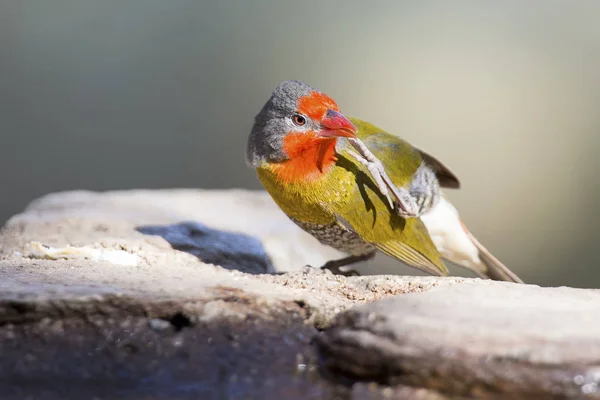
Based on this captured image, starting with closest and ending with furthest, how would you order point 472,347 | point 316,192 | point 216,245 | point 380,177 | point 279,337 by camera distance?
point 472,347, point 279,337, point 316,192, point 380,177, point 216,245

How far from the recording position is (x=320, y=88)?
22.4 feet

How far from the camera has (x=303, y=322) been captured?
2.21 m

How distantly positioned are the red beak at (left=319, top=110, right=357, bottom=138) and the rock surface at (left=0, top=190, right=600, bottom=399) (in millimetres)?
562

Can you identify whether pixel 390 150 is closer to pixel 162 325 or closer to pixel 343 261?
pixel 343 261

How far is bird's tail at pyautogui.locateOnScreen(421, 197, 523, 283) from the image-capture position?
3.58 m

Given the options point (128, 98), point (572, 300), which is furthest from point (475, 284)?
point (128, 98)

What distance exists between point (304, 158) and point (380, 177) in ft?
1.14

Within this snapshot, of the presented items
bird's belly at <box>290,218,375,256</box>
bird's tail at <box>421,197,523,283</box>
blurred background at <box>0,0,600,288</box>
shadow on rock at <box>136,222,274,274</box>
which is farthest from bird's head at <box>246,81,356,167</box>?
blurred background at <box>0,0,600,288</box>

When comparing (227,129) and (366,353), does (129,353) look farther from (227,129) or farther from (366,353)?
(227,129)

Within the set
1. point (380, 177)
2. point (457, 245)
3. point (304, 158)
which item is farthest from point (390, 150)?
point (457, 245)

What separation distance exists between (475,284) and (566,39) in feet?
17.2

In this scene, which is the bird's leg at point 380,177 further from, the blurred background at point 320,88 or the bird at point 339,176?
the blurred background at point 320,88

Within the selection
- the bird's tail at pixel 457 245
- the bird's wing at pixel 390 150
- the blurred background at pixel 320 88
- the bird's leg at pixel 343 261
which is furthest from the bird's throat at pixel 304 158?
the blurred background at pixel 320 88

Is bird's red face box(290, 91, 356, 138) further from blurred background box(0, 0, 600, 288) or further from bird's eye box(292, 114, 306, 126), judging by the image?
blurred background box(0, 0, 600, 288)
